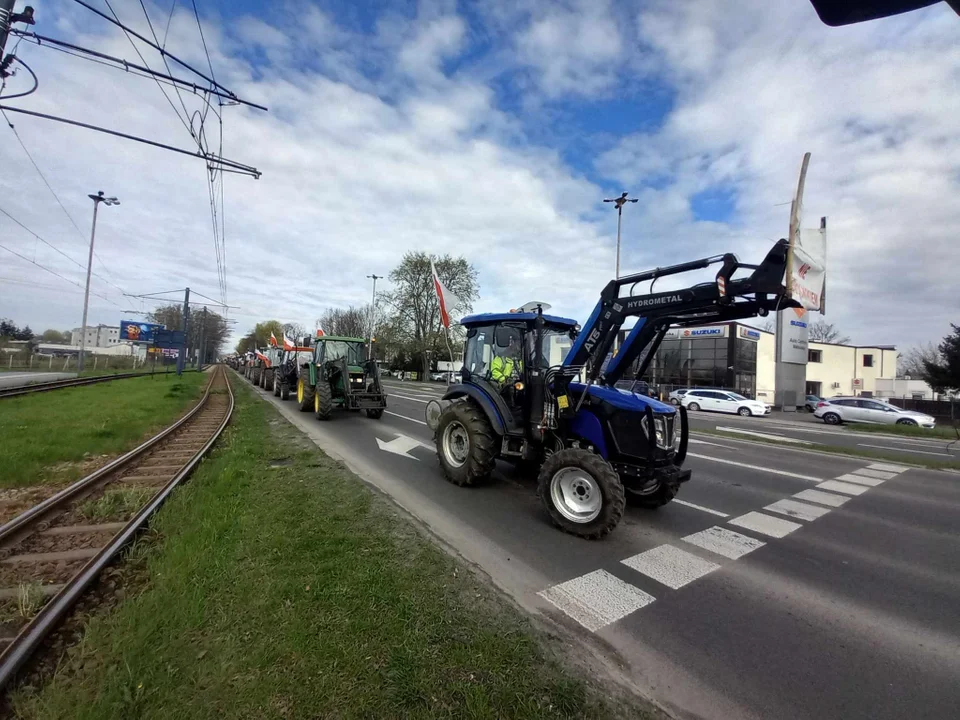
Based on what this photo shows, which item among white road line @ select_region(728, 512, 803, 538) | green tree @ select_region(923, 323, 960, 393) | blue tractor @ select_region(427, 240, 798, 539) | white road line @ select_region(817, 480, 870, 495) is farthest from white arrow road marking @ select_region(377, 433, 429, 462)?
green tree @ select_region(923, 323, 960, 393)

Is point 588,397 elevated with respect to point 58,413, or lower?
elevated

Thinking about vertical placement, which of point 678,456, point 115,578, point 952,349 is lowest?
point 115,578

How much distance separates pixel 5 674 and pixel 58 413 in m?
11.6

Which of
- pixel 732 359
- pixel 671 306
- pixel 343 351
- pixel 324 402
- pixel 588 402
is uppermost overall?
pixel 732 359

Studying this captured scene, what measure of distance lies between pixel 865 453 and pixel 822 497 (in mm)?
6233

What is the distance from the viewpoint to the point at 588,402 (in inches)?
209

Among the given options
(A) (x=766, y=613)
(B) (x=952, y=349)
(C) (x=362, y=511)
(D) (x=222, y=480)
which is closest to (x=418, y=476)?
(C) (x=362, y=511)

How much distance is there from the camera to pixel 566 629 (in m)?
3.07

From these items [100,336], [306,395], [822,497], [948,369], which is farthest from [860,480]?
[100,336]

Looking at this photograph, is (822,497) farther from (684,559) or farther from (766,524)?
(684,559)

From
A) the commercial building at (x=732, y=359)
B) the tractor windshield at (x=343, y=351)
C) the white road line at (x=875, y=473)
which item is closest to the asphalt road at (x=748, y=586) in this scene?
the white road line at (x=875, y=473)

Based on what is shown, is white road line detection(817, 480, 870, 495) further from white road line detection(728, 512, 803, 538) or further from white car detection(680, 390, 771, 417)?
white car detection(680, 390, 771, 417)

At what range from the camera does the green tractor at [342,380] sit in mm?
13211

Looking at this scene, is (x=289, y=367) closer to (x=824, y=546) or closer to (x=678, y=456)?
(x=678, y=456)
